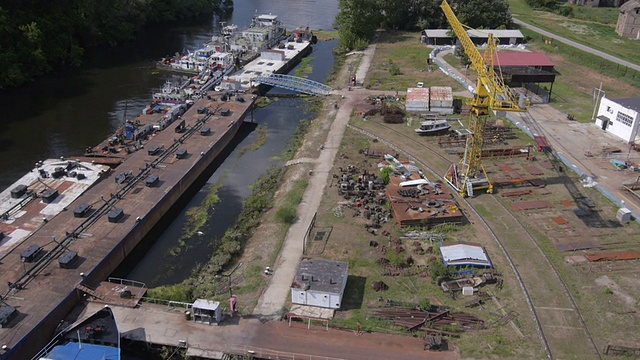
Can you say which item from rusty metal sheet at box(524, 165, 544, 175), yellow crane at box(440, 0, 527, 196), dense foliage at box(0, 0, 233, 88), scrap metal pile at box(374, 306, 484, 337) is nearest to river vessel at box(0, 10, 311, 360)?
scrap metal pile at box(374, 306, 484, 337)

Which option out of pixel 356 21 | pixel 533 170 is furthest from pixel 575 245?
pixel 356 21

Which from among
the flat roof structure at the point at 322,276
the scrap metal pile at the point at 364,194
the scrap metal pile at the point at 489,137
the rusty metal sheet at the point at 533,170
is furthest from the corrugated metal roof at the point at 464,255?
the scrap metal pile at the point at 489,137

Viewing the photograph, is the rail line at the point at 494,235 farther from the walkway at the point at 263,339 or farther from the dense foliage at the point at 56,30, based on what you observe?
the dense foliage at the point at 56,30

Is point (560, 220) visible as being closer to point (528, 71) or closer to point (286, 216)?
point (286, 216)

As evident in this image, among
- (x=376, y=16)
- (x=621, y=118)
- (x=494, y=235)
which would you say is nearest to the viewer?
(x=494, y=235)

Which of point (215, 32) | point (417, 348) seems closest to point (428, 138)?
point (417, 348)

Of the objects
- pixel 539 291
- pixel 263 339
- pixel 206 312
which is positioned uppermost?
pixel 206 312

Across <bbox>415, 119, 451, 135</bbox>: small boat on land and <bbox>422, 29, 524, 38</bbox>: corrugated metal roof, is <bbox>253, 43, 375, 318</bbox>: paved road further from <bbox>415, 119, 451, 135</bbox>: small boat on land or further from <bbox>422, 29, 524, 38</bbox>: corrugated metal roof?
<bbox>422, 29, 524, 38</bbox>: corrugated metal roof
